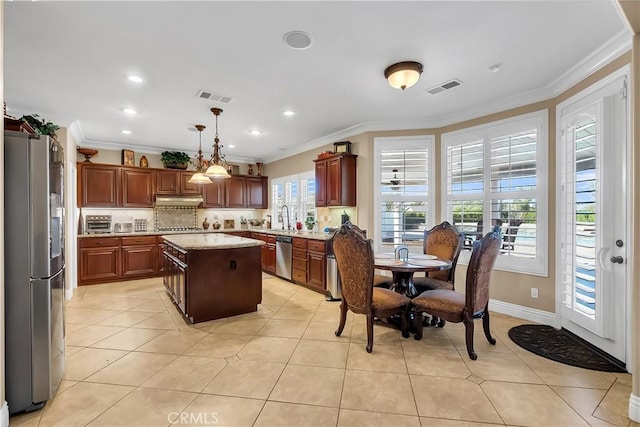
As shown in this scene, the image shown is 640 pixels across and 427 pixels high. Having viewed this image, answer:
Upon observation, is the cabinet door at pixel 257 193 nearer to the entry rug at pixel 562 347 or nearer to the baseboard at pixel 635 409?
the entry rug at pixel 562 347

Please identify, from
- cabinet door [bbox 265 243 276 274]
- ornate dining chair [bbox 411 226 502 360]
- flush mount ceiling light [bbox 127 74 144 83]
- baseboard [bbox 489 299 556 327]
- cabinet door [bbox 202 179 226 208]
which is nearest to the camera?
ornate dining chair [bbox 411 226 502 360]

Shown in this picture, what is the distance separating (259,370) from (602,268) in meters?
3.06

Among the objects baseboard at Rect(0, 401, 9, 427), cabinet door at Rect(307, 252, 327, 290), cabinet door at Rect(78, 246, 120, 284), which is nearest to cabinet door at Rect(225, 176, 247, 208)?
cabinet door at Rect(78, 246, 120, 284)

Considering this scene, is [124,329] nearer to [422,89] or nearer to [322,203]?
[322,203]

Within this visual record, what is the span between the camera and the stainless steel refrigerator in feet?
6.19

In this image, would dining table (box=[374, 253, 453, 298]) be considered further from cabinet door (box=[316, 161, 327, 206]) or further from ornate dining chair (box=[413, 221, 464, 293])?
cabinet door (box=[316, 161, 327, 206])

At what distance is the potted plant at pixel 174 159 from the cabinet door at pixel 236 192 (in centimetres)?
101

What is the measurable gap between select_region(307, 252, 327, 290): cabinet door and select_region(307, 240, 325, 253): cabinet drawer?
6 cm

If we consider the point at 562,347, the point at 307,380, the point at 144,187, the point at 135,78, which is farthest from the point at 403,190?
the point at 144,187

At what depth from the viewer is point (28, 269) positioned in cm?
193

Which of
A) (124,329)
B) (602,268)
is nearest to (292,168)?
(124,329)

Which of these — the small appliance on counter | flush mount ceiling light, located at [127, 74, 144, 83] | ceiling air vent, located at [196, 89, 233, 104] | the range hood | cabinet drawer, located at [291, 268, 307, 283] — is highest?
ceiling air vent, located at [196, 89, 233, 104]

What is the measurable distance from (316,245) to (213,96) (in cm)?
256

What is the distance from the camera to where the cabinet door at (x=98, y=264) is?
5207 mm
